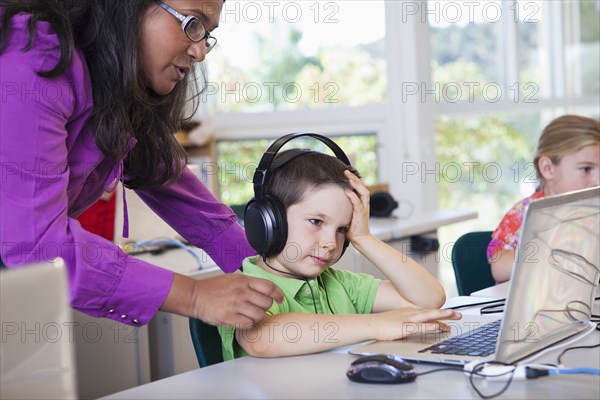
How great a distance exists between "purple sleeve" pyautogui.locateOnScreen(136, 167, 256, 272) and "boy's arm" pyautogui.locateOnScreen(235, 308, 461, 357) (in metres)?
0.37

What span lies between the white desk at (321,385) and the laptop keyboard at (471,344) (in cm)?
7

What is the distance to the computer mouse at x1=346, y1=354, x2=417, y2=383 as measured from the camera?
1093 millimetres

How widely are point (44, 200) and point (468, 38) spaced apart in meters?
3.19

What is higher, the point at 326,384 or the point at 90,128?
the point at 90,128

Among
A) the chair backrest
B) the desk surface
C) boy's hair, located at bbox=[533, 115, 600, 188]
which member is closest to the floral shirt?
boy's hair, located at bbox=[533, 115, 600, 188]

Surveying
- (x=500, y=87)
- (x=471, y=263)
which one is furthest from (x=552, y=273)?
(x=500, y=87)

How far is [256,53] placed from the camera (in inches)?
144

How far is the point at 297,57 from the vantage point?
3.69 meters

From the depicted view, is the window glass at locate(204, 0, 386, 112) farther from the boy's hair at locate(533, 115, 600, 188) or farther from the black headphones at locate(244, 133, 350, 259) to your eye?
the black headphones at locate(244, 133, 350, 259)

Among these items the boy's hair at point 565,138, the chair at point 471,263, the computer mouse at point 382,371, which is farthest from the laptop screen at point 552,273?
the boy's hair at point 565,138

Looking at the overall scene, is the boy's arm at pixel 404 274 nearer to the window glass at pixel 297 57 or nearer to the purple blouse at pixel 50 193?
the purple blouse at pixel 50 193

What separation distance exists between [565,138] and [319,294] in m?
1.15

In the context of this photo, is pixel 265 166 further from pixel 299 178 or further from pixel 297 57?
pixel 297 57

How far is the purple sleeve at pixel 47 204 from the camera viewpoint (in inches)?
44.6
